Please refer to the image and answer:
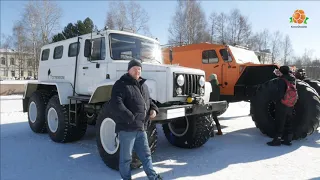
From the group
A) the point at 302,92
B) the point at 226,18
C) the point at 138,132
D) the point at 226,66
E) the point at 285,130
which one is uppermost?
the point at 226,18

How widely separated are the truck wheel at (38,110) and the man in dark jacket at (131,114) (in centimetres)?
451

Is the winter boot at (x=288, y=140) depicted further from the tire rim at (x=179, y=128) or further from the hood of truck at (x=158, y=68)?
the hood of truck at (x=158, y=68)

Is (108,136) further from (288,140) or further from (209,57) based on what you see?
(209,57)

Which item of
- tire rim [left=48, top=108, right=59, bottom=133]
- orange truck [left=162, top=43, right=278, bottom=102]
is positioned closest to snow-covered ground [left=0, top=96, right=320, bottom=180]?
tire rim [left=48, top=108, right=59, bottom=133]

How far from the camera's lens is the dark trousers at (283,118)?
5.48m

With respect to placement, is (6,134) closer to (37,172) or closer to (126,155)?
(37,172)

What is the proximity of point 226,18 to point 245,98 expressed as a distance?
1205 inches

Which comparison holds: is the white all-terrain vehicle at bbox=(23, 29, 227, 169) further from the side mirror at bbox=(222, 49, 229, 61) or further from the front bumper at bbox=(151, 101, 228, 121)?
the side mirror at bbox=(222, 49, 229, 61)

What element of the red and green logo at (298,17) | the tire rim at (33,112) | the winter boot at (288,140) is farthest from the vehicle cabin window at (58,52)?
the red and green logo at (298,17)

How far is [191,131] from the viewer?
213 inches

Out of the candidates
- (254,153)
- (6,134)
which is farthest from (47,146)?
(254,153)

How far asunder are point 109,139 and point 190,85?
1742mm

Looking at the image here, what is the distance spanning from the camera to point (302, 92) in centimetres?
594

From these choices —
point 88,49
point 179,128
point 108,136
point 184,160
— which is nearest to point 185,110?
point 184,160
